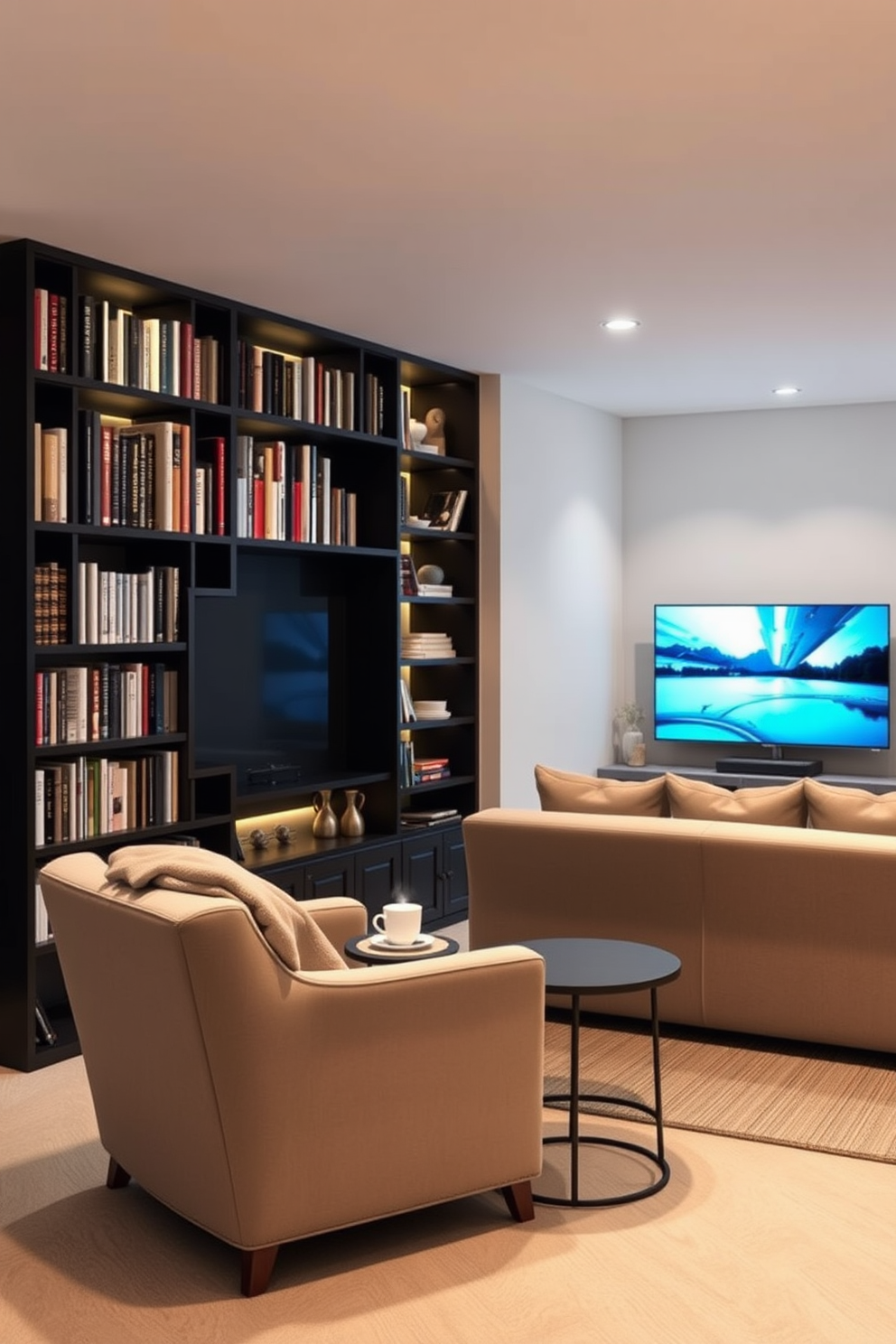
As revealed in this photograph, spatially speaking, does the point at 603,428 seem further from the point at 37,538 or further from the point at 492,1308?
the point at 492,1308

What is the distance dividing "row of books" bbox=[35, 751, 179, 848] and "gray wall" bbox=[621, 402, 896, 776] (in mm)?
4138

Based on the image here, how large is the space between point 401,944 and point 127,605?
1.96 meters

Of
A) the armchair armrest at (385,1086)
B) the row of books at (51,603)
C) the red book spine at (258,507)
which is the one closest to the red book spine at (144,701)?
the row of books at (51,603)

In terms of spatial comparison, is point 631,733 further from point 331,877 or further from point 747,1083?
point 747,1083

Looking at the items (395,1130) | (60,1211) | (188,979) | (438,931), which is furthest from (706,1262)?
(438,931)

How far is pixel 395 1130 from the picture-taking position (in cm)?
298

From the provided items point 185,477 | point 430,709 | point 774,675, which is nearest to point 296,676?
point 430,709

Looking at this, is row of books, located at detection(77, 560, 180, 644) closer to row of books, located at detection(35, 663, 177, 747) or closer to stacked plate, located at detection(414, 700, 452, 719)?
row of books, located at detection(35, 663, 177, 747)

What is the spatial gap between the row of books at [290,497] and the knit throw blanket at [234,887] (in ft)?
8.08

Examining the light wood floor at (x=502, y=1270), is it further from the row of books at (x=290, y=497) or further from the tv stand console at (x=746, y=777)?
the tv stand console at (x=746, y=777)

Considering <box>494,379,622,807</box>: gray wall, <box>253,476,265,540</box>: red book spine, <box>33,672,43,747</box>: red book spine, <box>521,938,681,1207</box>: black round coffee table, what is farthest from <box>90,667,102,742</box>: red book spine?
<box>494,379,622,807</box>: gray wall

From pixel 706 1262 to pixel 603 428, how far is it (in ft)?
19.4

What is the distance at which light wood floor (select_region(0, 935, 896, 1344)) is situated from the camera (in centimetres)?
272

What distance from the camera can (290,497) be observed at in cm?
571
